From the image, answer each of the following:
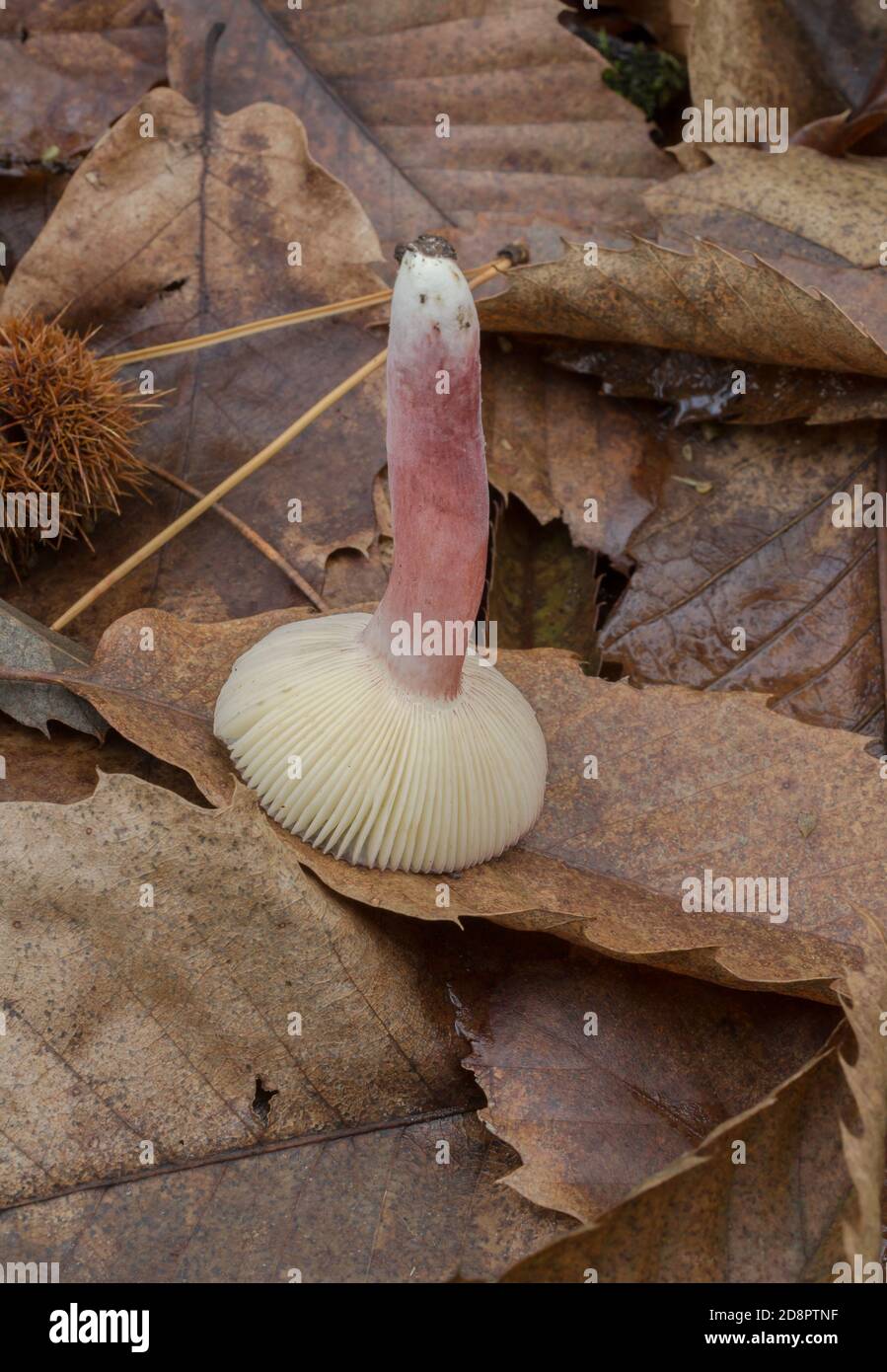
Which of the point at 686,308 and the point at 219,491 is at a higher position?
the point at 686,308

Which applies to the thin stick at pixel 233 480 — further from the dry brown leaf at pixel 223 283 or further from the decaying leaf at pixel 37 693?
the decaying leaf at pixel 37 693

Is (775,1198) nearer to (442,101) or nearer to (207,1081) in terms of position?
(207,1081)

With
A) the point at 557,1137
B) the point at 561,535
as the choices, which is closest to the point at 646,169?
the point at 561,535

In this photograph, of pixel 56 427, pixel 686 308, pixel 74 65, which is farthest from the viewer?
pixel 74 65

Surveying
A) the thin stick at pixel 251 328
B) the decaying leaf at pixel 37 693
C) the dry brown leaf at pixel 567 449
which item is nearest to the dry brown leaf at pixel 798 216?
the dry brown leaf at pixel 567 449

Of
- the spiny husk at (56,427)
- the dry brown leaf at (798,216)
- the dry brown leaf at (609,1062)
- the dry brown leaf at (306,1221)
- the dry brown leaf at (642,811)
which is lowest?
the dry brown leaf at (306,1221)

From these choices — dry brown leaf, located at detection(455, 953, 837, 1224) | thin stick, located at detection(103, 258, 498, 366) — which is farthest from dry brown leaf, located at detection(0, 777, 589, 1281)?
thin stick, located at detection(103, 258, 498, 366)

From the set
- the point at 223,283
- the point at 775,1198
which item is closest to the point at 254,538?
the point at 223,283
